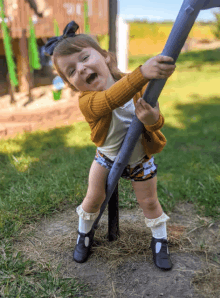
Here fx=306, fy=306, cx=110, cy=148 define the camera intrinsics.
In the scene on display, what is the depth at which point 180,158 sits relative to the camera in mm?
3779

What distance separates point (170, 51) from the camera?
1197 millimetres

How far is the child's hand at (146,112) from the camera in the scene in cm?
139

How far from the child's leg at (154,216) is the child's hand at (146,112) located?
1.50 ft

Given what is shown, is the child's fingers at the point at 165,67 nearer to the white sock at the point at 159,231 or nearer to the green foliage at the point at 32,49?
the white sock at the point at 159,231

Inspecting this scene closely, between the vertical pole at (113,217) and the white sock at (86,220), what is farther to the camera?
the vertical pole at (113,217)

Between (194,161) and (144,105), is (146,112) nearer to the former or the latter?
(144,105)

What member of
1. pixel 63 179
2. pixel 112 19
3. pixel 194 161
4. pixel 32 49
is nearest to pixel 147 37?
pixel 32 49

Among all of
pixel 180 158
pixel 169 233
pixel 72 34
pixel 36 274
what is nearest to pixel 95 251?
pixel 36 274

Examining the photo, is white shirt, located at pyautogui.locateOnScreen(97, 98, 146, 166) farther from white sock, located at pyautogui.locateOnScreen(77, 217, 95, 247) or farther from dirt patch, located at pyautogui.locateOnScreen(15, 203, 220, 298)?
dirt patch, located at pyautogui.locateOnScreen(15, 203, 220, 298)

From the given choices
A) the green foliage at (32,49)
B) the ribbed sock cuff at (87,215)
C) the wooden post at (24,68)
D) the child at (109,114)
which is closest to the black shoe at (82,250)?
the child at (109,114)

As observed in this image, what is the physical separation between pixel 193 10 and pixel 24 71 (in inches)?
205

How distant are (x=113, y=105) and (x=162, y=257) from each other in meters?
1.08

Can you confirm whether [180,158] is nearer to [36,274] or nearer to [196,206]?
[196,206]

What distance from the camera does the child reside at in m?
1.29
